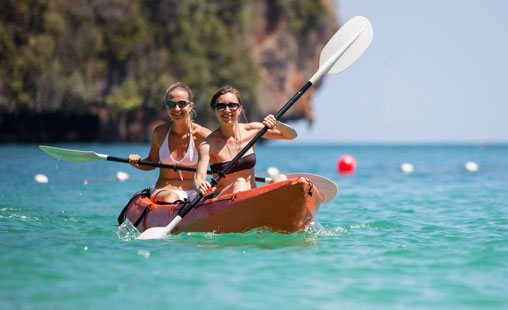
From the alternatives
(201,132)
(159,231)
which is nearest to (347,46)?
(201,132)

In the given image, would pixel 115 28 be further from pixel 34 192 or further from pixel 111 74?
pixel 34 192

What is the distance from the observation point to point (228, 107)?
858 centimetres

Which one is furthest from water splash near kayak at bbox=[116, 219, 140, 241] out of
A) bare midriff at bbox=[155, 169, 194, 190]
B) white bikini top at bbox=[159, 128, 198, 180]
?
white bikini top at bbox=[159, 128, 198, 180]

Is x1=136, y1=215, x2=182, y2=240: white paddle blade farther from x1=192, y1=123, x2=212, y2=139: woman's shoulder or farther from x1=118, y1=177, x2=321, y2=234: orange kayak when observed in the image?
x1=192, y1=123, x2=212, y2=139: woman's shoulder

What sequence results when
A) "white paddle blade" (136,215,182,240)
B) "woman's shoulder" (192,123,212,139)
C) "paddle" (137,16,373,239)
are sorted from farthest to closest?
"paddle" (137,16,373,239) < "woman's shoulder" (192,123,212,139) < "white paddle blade" (136,215,182,240)

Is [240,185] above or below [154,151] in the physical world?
below

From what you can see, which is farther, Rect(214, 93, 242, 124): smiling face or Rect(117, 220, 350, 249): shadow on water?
Rect(214, 93, 242, 124): smiling face

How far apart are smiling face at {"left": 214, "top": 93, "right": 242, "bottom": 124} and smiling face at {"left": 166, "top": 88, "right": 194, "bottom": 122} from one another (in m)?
0.71

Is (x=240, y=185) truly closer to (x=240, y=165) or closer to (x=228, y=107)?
(x=240, y=165)

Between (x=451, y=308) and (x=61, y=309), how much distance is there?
2.73 m

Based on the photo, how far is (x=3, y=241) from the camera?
347 inches

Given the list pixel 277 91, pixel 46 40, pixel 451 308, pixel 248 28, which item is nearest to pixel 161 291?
pixel 451 308

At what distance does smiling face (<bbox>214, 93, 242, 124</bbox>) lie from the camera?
8555 mm

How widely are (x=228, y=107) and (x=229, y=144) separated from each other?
0.47m
